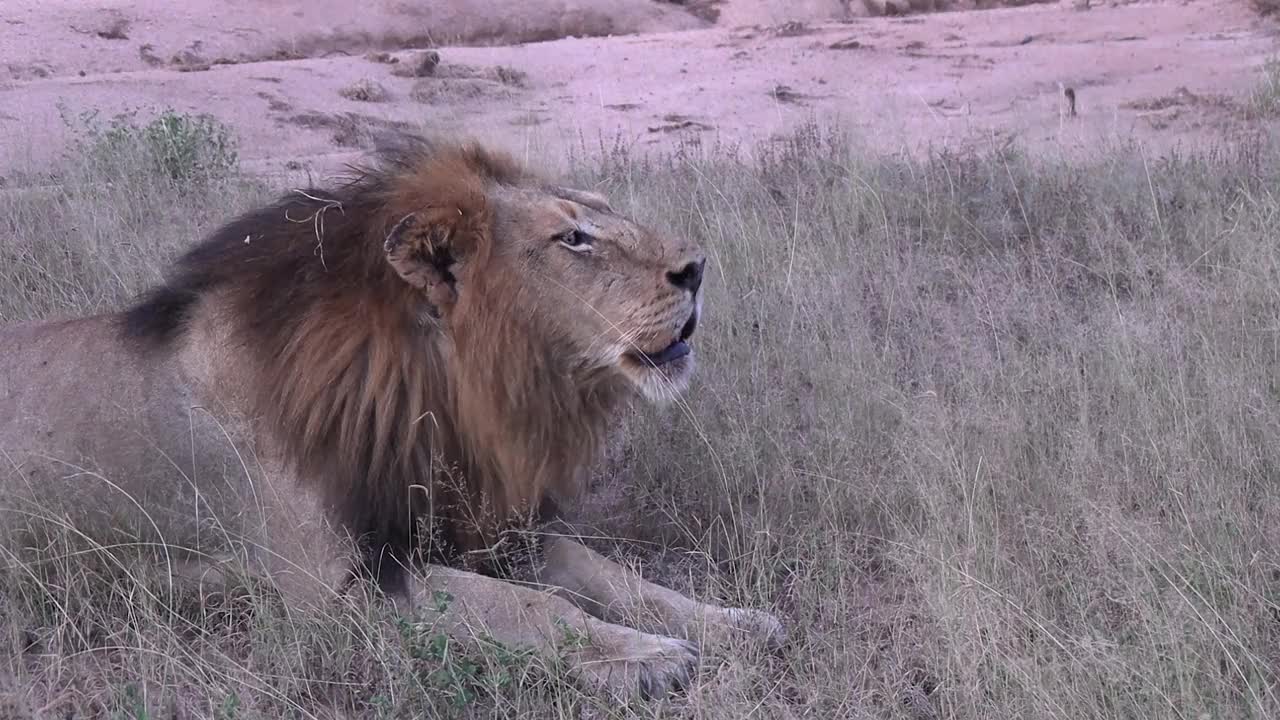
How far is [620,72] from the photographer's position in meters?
12.6

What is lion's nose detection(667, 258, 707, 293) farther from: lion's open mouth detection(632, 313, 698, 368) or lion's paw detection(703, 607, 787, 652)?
lion's paw detection(703, 607, 787, 652)

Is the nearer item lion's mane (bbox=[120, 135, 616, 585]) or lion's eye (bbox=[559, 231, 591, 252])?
lion's mane (bbox=[120, 135, 616, 585])

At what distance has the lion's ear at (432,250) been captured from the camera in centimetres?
297

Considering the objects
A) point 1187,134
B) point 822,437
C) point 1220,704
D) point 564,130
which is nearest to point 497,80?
point 564,130

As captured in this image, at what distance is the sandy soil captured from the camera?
879 centimetres

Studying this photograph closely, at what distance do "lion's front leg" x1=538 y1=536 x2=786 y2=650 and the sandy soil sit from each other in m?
4.73

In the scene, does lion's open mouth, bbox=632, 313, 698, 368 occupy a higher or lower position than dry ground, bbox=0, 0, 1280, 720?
higher

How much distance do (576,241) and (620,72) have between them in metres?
9.77

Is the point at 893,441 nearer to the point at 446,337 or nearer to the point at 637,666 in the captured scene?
the point at 637,666

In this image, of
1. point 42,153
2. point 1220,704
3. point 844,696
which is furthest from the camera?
point 42,153

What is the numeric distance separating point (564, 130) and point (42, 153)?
10.6 ft

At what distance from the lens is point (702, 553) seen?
11.3 ft

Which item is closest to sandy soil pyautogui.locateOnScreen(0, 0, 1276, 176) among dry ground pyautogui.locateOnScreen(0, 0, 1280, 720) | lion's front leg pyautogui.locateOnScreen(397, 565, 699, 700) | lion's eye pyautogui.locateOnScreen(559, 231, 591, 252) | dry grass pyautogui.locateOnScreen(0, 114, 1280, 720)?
dry ground pyautogui.locateOnScreen(0, 0, 1280, 720)

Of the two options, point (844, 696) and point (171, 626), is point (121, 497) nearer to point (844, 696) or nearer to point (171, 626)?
point (171, 626)
